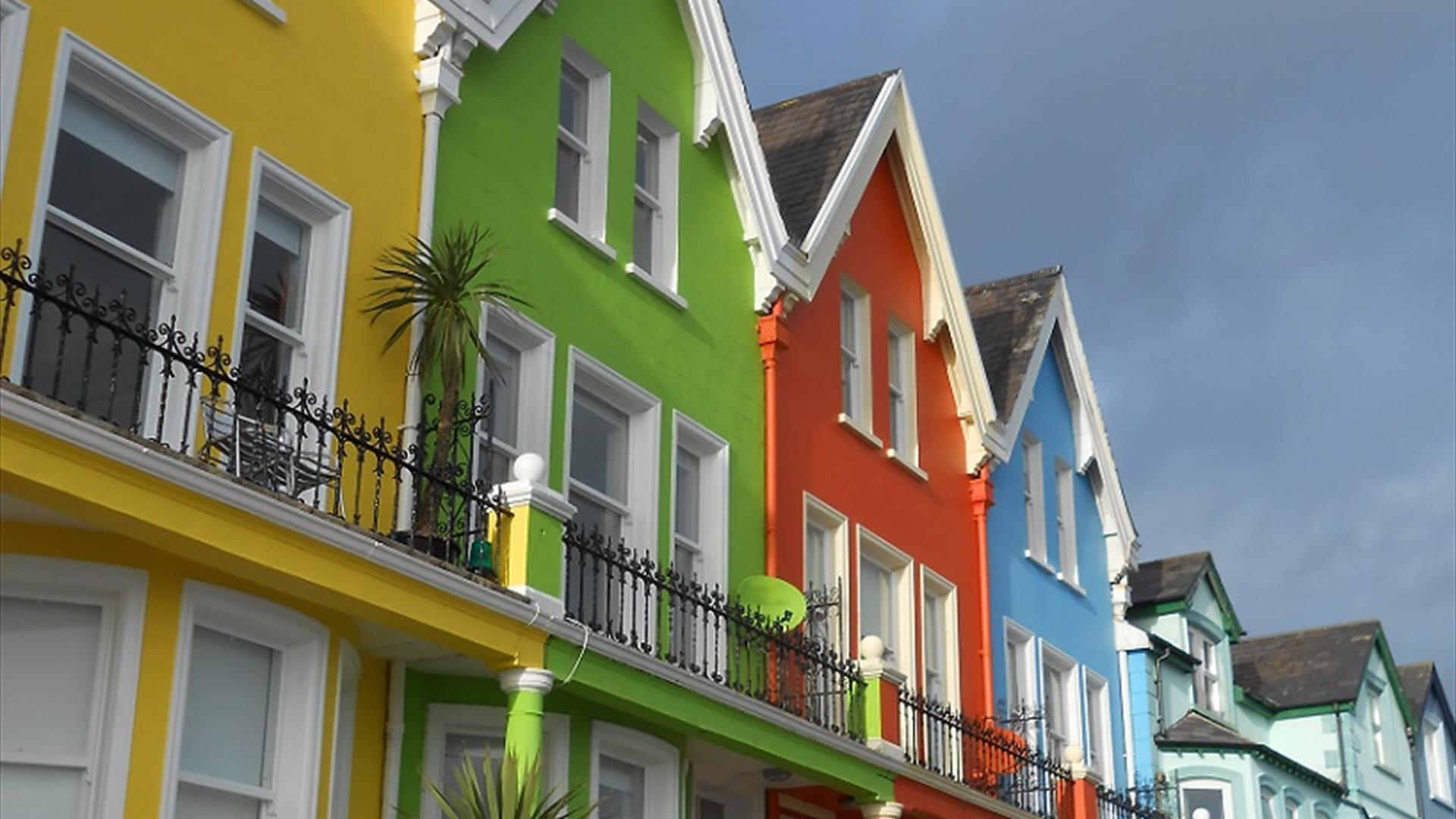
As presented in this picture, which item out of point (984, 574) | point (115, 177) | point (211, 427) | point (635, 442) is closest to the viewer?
point (211, 427)

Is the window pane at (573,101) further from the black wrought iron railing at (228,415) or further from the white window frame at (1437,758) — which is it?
the white window frame at (1437,758)

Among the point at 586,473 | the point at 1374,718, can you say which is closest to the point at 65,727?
the point at 586,473

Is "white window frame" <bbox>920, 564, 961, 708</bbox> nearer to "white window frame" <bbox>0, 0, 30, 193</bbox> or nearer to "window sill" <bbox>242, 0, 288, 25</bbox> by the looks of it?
"window sill" <bbox>242, 0, 288, 25</bbox>

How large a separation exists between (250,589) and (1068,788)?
12437mm

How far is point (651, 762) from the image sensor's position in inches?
630

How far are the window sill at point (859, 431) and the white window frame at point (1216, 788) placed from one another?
11.2 m

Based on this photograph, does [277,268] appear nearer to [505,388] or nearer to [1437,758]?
[505,388]

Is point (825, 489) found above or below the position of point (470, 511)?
above

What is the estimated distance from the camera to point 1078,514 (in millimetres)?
28000

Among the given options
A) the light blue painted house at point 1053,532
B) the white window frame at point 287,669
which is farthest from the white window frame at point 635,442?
the light blue painted house at point 1053,532

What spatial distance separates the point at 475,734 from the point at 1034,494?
13582mm

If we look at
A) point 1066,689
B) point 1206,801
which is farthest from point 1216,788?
point 1066,689

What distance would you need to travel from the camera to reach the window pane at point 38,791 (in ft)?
35.3

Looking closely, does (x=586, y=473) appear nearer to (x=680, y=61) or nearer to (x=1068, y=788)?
(x=680, y=61)
